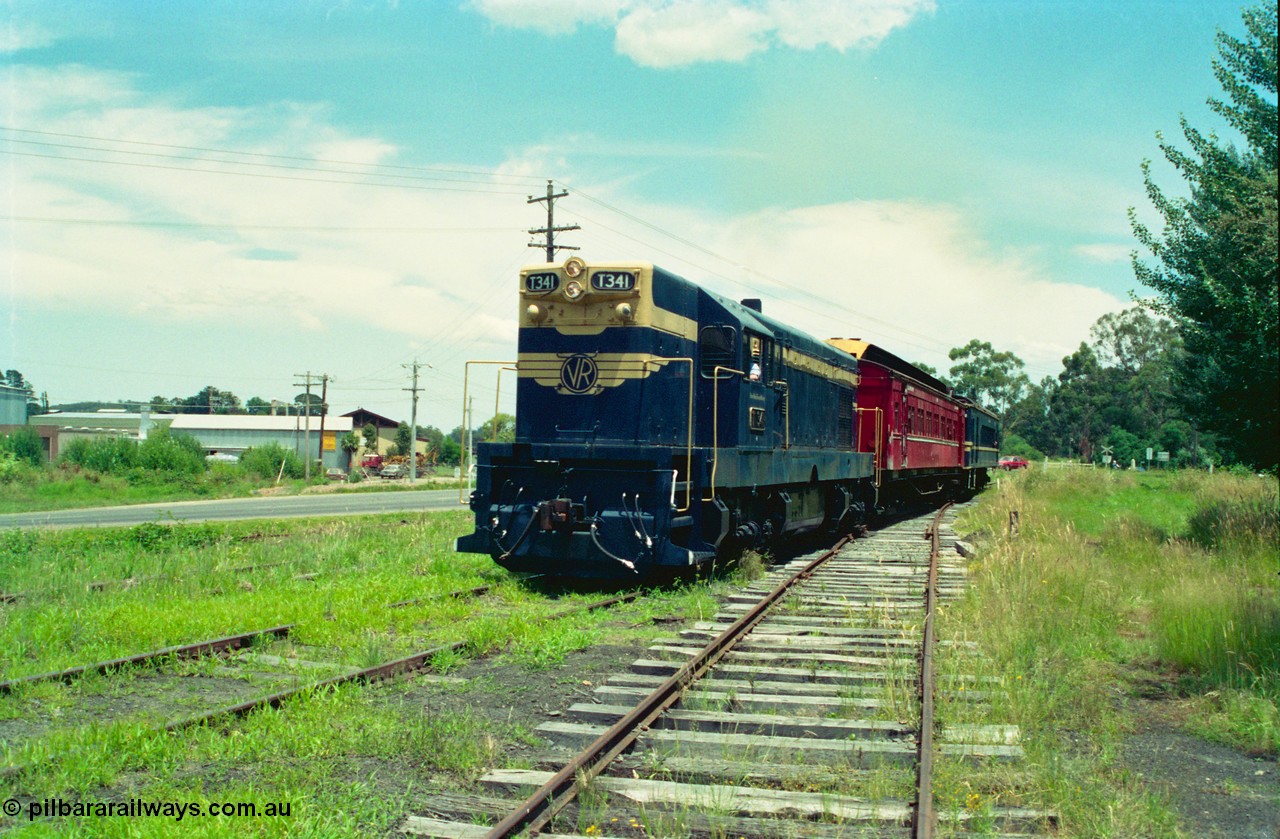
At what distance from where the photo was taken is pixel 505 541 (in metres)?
9.90

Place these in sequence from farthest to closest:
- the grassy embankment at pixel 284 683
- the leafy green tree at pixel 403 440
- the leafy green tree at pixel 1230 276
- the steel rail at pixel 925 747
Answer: the leafy green tree at pixel 403 440
the leafy green tree at pixel 1230 276
the grassy embankment at pixel 284 683
the steel rail at pixel 925 747

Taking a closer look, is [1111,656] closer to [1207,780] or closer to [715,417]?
[1207,780]

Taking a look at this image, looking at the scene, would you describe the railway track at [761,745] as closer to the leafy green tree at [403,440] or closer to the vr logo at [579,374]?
the vr logo at [579,374]

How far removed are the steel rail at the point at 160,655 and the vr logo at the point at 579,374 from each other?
3817mm

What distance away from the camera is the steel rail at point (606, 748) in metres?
3.80

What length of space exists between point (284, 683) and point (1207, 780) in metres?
5.29

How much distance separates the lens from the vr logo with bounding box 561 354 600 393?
1005 cm

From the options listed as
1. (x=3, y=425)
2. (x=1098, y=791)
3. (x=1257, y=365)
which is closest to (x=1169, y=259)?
(x=1257, y=365)

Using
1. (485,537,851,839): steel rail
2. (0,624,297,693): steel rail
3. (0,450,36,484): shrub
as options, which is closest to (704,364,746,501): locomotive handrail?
(485,537,851,839): steel rail

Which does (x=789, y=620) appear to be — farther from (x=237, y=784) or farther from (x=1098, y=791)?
(x=237, y=784)

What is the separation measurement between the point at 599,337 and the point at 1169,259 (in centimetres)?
726

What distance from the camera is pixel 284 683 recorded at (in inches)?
241

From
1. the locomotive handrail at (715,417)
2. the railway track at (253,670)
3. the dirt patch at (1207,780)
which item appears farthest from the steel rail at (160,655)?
the dirt patch at (1207,780)

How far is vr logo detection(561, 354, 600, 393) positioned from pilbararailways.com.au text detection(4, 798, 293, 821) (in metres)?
6.47
